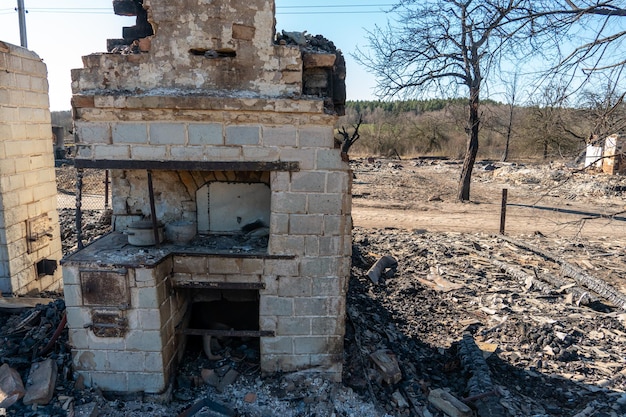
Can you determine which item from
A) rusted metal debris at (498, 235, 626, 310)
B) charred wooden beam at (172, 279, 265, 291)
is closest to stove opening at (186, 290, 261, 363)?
charred wooden beam at (172, 279, 265, 291)

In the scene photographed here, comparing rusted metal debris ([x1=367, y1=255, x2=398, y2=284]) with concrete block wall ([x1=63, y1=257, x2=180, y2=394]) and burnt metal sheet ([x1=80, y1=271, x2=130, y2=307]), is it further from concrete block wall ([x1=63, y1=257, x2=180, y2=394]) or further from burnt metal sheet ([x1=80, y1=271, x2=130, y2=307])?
burnt metal sheet ([x1=80, y1=271, x2=130, y2=307])

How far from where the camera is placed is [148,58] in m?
4.59

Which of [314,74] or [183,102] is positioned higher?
[314,74]

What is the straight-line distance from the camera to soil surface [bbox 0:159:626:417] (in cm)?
482

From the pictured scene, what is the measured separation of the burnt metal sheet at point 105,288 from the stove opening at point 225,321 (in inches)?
41.7

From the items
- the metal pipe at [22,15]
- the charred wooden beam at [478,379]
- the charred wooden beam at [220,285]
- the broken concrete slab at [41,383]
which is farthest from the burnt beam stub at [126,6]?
the metal pipe at [22,15]

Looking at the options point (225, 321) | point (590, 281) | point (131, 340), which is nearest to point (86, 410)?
point (131, 340)

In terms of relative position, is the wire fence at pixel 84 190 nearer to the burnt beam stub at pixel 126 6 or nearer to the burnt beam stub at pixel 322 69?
the burnt beam stub at pixel 126 6

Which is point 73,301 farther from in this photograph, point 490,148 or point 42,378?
point 490,148

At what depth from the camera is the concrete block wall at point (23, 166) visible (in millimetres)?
6660

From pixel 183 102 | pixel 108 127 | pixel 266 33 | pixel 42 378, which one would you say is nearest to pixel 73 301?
pixel 42 378

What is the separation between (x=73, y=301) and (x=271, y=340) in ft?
7.09

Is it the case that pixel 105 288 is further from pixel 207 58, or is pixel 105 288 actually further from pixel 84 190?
pixel 84 190

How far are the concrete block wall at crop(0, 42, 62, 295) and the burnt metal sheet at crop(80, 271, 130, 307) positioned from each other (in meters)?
3.25
